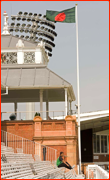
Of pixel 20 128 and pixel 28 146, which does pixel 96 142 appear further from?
pixel 28 146

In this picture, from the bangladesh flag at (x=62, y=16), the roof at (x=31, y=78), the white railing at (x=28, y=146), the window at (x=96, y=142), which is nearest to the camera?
the white railing at (x=28, y=146)

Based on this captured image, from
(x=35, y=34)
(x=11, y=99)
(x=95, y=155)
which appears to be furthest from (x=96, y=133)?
(x=35, y=34)

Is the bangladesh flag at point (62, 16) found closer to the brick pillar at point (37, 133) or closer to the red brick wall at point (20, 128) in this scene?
the brick pillar at point (37, 133)

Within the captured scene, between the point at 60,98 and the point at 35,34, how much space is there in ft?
134

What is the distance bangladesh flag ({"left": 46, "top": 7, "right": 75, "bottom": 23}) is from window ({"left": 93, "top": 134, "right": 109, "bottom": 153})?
1367 cm

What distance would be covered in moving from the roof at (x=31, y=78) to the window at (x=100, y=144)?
9477 millimetres

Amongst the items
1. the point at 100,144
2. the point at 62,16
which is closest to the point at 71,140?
the point at 62,16

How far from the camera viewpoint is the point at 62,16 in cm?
3042

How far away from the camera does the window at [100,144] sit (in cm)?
3947

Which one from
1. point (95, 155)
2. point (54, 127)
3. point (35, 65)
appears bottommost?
point (95, 155)

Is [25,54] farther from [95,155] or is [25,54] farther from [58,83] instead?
[95,155]

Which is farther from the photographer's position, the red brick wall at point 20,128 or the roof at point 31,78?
the roof at point 31,78

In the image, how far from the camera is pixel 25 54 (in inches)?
1262

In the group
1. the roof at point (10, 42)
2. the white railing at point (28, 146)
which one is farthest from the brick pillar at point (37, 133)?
the roof at point (10, 42)
